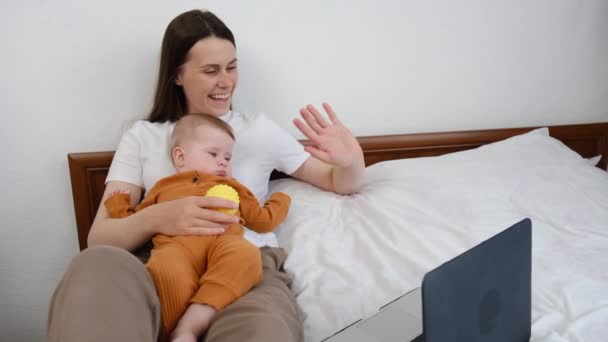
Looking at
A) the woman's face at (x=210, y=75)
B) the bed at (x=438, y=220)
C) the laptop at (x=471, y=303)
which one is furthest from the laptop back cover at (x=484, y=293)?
the woman's face at (x=210, y=75)

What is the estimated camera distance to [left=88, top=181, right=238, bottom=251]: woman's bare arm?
0.95 metres

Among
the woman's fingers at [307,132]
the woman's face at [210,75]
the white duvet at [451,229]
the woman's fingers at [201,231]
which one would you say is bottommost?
the white duvet at [451,229]

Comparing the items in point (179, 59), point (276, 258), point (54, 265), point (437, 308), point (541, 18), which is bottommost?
point (54, 265)

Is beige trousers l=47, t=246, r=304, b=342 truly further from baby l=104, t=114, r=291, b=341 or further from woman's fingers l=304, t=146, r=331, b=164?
woman's fingers l=304, t=146, r=331, b=164

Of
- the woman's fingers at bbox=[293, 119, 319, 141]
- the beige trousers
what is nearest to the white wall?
the woman's fingers at bbox=[293, 119, 319, 141]

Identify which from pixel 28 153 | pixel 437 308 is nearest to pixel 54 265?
pixel 28 153

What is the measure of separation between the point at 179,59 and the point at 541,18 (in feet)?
4.21

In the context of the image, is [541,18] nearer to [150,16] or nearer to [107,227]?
[150,16]

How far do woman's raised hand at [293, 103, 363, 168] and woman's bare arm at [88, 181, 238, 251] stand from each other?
0.24 m

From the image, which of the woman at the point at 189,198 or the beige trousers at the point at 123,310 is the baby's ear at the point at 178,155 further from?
the beige trousers at the point at 123,310

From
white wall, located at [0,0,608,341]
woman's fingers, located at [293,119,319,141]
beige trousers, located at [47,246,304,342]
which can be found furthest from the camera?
white wall, located at [0,0,608,341]

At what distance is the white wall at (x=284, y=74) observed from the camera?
52.4 inches

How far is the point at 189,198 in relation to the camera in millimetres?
989

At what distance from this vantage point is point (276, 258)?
1047mm
